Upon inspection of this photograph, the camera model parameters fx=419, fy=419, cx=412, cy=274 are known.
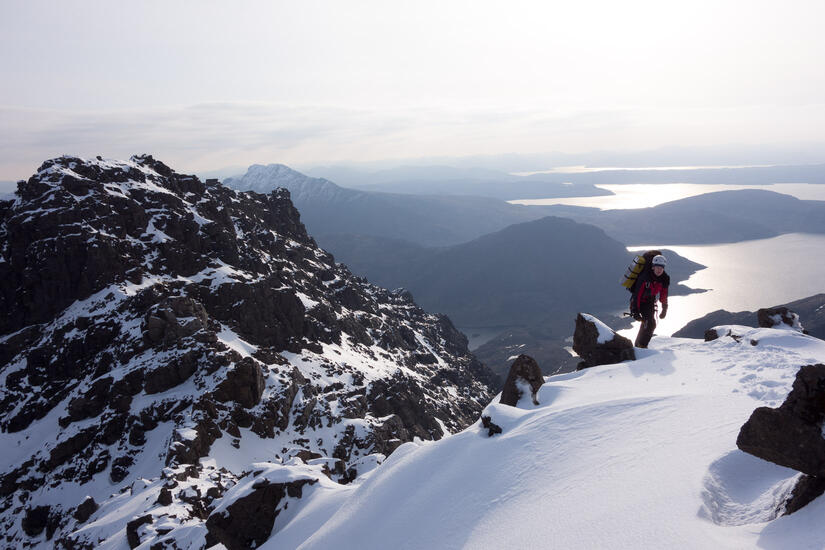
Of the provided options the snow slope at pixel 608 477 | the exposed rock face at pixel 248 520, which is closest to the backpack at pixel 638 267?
the snow slope at pixel 608 477

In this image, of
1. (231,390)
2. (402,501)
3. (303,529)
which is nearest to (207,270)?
(231,390)

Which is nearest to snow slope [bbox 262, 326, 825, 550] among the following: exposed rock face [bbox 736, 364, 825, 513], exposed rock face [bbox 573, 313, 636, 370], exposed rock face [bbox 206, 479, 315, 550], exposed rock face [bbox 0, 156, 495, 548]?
exposed rock face [bbox 736, 364, 825, 513]

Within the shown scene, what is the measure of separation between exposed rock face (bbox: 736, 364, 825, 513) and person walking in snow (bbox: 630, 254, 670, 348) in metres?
10.9

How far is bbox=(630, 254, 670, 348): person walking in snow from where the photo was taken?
1767 centimetres

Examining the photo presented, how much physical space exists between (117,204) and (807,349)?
267 ft

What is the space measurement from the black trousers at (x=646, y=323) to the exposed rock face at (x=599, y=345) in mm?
535

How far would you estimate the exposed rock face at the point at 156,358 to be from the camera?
4266cm

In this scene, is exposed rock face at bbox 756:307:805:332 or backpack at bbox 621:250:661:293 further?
exposed rock face at bbox 756:307:805:332

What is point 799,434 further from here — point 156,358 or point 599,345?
point 156,358

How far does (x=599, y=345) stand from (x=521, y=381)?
5563 millimetres

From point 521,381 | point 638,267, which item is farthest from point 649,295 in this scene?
point 521,381

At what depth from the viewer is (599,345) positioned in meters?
19.6

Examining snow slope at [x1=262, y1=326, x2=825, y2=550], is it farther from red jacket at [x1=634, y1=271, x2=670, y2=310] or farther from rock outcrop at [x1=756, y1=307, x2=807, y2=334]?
rock outcrop at [x1=756, y1=307, x2=807, y2=334]

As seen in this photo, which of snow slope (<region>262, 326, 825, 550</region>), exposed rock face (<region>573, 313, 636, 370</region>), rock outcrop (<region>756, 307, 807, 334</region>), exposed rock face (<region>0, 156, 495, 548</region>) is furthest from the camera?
exposed rock face (<region>0, 156, 495, 548</region>)
